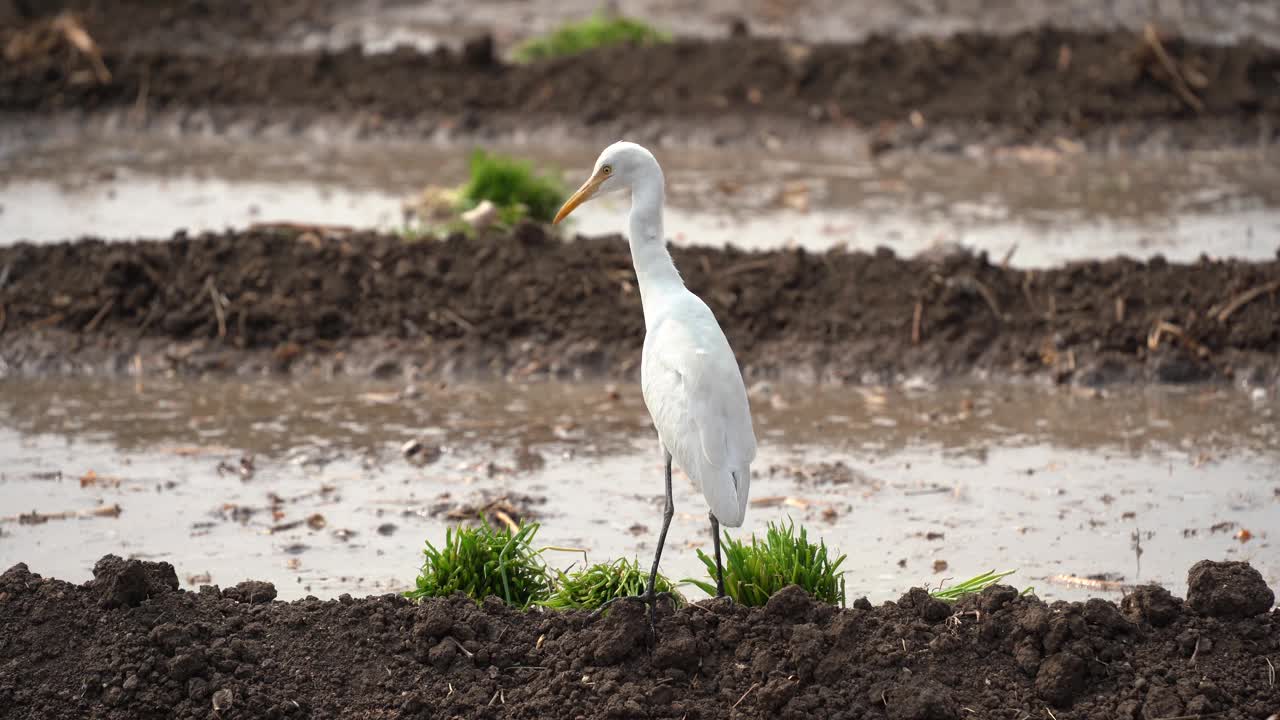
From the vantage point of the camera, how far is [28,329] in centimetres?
1084

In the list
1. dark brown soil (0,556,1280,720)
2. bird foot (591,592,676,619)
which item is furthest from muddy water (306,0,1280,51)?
bird foot (591,592,676,619)

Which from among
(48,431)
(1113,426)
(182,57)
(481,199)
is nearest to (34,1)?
(182,57)

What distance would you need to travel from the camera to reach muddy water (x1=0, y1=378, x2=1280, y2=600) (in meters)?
7.09

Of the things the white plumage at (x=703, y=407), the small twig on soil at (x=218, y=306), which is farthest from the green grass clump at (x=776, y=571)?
the small twig on soil at (x=218, y=306)

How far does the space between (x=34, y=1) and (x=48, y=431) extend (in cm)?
2016

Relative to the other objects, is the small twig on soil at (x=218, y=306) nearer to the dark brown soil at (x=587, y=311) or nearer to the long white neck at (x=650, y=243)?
the dark brown soil at (x=587, y=311)

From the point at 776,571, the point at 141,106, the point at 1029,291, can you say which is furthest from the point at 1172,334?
the point at 141,106

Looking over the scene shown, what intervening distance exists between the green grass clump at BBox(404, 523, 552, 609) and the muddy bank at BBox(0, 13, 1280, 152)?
12.3 metres

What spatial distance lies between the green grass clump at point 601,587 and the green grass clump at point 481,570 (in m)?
0.14

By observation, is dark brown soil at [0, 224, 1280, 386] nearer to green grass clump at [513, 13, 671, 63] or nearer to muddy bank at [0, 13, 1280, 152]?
muddy bank at [0, 13, 1280, 152]

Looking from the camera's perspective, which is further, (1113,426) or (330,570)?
(1113,426)

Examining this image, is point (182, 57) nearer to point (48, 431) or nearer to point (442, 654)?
point (48, 431)

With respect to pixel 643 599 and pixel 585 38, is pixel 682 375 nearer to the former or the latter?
pixel 643 599

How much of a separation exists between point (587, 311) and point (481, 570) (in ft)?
16.3
